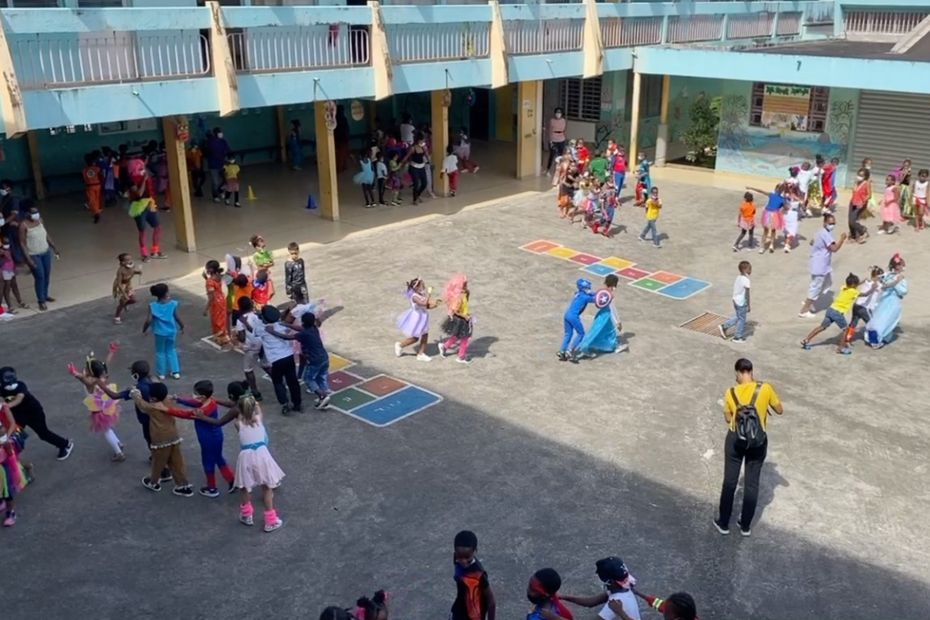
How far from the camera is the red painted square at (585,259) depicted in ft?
52.2

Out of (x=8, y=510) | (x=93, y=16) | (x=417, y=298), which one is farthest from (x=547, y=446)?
(x=93, y=16)

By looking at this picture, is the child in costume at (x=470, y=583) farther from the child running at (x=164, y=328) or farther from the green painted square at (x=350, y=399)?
the child running at (x=164, y=328)

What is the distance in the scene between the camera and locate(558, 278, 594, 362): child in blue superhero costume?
1117 cm

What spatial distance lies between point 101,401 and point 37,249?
522 centimetres

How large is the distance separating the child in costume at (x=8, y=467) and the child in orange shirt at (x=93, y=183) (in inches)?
424

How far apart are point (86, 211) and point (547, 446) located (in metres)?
13.5

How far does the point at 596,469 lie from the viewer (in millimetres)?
9000

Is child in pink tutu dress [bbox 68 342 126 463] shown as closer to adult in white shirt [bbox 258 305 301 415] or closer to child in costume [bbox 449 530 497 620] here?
adult in white shirt [bbox 258 305 301 415]

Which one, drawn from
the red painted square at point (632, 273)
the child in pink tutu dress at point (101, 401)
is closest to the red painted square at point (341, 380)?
the child in pink tutu dress at point (101, 401)

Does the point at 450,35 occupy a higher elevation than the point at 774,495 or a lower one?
higher

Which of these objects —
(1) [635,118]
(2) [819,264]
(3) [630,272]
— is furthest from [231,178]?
(2) [819,264]

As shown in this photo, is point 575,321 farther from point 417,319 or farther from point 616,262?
point 616,262

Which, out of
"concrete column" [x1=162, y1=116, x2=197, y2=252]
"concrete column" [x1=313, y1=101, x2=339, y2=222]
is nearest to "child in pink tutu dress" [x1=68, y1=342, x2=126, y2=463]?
"concrete column" [x1=162, y1=116, x2=197, y2=252]

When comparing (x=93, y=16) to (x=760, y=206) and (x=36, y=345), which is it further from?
(x=760, y=206)
